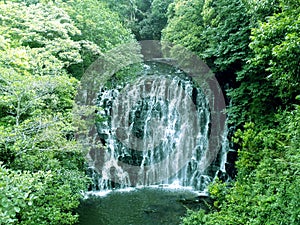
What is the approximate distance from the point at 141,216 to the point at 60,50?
6.61 m

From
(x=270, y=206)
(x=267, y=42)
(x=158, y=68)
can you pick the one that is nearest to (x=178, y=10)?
(x=158, y=68)

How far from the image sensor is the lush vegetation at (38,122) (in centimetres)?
441

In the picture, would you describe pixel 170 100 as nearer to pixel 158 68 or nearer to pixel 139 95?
pixel 139 95

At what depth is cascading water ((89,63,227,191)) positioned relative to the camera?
12656 millimetres

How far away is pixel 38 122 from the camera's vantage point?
20.7ft

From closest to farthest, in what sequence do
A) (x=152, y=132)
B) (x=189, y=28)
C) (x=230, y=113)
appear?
(x=230, y=113) → (x=152, y=132) → (x=189, y=28)

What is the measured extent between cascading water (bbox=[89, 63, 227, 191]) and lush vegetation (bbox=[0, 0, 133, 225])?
252 centimetres

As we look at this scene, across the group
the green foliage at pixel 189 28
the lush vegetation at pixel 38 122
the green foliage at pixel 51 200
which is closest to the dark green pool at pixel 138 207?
the lush vegetation at pixel 38 122

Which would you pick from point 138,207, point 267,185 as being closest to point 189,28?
point 138,207

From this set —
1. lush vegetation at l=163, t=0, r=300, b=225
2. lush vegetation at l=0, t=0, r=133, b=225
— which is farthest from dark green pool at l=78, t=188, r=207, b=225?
lush vegetation at l=163, t=0, r=300, b=225

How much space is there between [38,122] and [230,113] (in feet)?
19.6

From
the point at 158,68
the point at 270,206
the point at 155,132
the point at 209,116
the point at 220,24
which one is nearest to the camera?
the point at 270,206

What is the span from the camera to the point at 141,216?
29.8 ft

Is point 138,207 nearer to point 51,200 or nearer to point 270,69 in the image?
point 51,200
